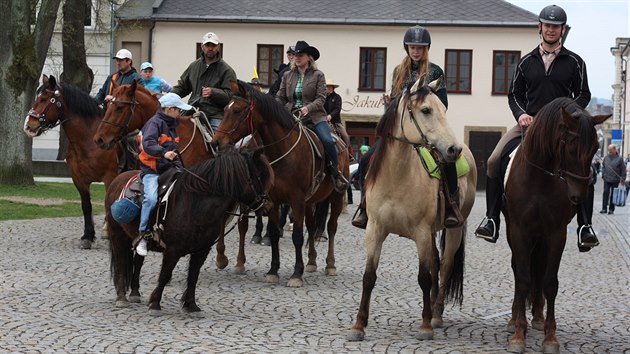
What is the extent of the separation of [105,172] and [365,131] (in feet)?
118

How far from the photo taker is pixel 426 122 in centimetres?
872

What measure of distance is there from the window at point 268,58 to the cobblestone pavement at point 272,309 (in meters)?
35.0

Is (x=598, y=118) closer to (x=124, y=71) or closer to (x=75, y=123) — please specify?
(x=124, y=71)

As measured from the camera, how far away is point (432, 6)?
170 feet

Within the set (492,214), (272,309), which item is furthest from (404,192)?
(272,309)

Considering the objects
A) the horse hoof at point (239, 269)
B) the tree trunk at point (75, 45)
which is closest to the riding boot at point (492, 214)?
the horse hoof at point (239, 269)

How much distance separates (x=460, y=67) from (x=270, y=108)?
3950 cm

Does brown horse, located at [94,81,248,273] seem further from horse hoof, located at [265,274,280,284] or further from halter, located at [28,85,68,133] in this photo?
halter, located at [28,85,68,133]

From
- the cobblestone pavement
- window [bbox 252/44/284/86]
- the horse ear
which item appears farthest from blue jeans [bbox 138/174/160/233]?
window [bbox 252/44/284/86]

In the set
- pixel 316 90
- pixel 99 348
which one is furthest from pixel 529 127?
pixel 316 90

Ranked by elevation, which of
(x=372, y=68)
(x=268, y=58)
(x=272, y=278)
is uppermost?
(x=268, y=58)

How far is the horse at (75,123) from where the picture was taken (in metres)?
15.0

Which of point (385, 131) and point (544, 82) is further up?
point (544, 82)

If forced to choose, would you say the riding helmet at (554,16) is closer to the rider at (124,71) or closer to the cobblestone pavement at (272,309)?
the cobblestone pavement at (272,309)
